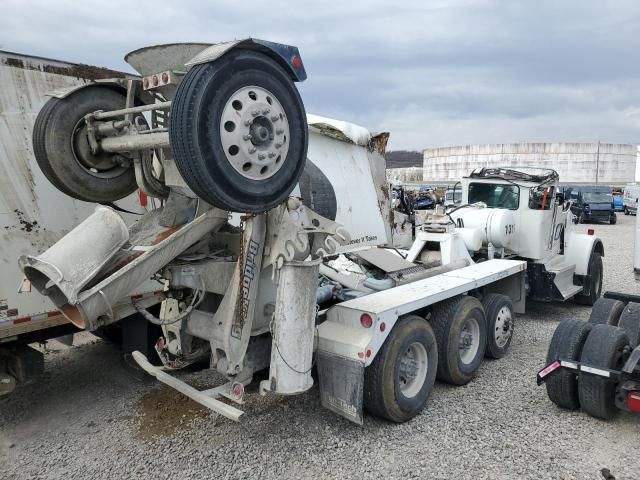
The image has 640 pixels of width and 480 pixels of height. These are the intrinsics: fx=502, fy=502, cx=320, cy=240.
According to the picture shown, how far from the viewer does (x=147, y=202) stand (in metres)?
5.62

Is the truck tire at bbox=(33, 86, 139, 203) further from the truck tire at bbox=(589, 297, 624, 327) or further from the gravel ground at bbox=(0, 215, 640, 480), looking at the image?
the truck tire at bbox=(589, 297, 624, 327)

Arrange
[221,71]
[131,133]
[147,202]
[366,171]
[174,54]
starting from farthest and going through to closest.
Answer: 1. [366,171]
2. [147,202]
3. [131,133]
4. [174,54]
5. [221,71]

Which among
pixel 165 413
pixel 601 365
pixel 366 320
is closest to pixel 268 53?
pixel 366 320

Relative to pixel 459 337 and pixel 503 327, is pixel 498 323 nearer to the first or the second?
pixel 503 327

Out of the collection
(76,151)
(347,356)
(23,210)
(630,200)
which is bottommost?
(347,356)

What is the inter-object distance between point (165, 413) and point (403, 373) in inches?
90.0

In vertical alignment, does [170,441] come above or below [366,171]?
below

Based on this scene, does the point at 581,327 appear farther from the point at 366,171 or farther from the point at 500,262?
the point at 366,171

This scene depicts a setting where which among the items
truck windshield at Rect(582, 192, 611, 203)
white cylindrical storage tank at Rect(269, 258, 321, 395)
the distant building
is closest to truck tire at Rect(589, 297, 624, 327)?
white cylindrical storage tank at Rect(269, 258, 321, 395)

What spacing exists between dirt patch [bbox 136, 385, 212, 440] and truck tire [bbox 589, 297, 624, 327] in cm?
389

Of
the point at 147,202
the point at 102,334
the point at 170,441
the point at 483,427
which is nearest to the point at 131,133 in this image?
the point at 147,202

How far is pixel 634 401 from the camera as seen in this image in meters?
3.87

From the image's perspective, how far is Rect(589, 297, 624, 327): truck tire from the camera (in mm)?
4969

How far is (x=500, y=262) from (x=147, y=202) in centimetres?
448
